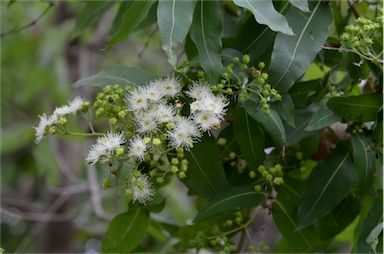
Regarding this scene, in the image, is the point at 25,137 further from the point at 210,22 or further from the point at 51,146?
the point at 210,22

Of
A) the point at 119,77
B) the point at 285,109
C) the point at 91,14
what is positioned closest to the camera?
the point at 285,109

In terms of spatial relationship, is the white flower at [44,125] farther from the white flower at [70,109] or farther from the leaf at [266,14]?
the leaf at [266,14]

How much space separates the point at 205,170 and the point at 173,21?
0.94 ft

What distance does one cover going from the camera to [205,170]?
1189 mm

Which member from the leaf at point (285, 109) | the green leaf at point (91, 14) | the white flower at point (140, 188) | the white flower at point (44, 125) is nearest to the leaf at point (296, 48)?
the leaf at point (285, 109)

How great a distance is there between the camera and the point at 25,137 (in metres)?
2.99

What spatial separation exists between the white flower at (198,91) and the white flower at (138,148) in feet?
0.34

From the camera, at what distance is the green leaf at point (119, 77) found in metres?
1.22

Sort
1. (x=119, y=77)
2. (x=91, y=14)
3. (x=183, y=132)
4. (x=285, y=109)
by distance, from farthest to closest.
→ 1. (x=91, y=14)
2. (x=119, y=77)
3. (x=285, y=109)
4. (x=183, y=132)

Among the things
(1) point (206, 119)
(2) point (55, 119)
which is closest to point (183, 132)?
(1) point (206, 119)

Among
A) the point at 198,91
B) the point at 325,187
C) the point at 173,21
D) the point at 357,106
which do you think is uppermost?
the point at 173,21

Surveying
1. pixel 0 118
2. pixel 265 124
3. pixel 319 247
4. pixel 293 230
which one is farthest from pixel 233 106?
pixel 0 118

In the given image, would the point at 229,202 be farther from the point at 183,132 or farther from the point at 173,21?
the point at 173,21

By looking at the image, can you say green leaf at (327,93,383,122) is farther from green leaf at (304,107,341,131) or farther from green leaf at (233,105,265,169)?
green leaf at (233,105,265,169)
